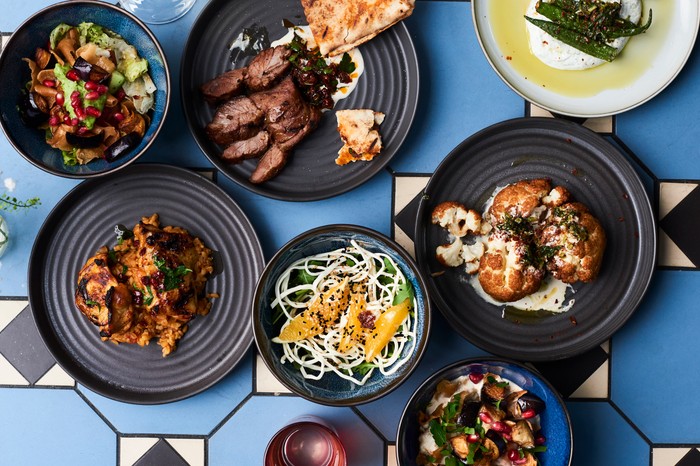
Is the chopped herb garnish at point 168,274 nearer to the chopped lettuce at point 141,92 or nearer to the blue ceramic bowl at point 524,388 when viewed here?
the chopped lettuce at point 141,92

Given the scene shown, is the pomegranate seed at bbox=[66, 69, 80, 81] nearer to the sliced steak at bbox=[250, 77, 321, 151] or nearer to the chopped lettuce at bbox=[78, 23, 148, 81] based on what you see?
the chopped lettuce at bbox=[78, 23, 148, 81]

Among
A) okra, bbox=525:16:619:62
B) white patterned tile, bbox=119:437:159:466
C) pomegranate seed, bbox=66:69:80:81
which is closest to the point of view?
pomegranate seed, bbox=66:69:80:81

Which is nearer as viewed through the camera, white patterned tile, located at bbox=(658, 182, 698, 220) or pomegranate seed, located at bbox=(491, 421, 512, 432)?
pomegranate seed, located at bbox=(491, 421, 512, 432)

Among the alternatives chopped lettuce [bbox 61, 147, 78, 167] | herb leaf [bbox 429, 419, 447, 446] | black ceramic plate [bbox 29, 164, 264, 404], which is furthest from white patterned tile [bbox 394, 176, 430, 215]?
chopped lettuce [bbox 61, 147, 78, 167]

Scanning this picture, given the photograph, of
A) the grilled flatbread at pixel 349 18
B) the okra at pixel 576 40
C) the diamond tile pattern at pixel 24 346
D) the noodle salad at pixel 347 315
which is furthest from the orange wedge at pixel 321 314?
the okra at pixel 576 40

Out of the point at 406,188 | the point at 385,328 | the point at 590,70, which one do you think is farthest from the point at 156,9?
the point at 590,70

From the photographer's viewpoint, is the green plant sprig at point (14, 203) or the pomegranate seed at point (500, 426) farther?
the green plant sprig at point (14, 203)

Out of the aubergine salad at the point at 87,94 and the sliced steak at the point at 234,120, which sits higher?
the aubergine salad at the point at 87,94

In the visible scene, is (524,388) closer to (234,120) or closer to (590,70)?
(590,70)

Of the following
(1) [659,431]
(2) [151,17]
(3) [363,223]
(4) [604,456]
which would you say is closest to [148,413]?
(3) [363,223]
